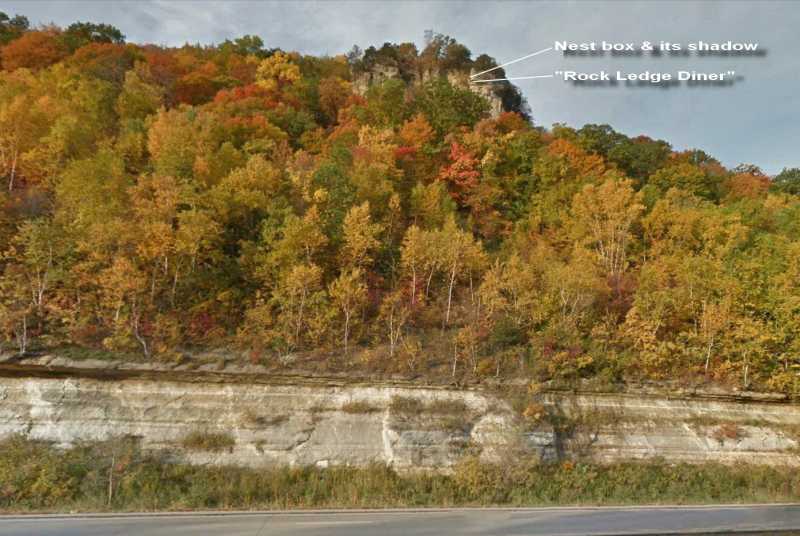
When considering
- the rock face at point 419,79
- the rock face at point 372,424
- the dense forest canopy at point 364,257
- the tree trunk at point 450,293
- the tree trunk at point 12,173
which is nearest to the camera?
the rock face at point 372,424

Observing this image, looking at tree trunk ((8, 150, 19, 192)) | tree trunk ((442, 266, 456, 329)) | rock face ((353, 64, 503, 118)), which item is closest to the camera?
tree trunk ((442, 266, 456, 329))

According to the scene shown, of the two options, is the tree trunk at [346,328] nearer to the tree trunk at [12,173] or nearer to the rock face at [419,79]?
the tree trunk at [12,173]

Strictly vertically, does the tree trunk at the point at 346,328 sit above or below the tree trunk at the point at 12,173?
below

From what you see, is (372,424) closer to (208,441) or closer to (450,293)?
(208,441)

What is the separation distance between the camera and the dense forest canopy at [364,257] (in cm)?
2069

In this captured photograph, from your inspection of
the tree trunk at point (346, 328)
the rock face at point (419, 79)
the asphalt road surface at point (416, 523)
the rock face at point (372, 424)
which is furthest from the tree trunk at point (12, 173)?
the rock face at point (419, 79)

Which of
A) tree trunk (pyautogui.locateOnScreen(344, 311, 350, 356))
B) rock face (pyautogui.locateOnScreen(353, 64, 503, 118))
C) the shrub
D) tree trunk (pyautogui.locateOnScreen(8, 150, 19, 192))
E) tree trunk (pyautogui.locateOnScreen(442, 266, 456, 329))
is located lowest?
the shrub

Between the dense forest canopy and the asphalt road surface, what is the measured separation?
8132 mm

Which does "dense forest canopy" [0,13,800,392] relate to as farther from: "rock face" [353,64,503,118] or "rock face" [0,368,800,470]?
"rock face" [353,64,503,118]

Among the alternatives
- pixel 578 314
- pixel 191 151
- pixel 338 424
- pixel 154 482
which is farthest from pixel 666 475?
pixel 191 151

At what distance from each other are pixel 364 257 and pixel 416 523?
50.2ft

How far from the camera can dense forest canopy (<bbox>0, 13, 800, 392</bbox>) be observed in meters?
20.7

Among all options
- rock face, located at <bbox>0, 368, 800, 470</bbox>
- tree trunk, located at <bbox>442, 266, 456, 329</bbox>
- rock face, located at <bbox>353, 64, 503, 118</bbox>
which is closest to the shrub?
rock face, located at <bbox>0, 368, 800, 470</bbox>

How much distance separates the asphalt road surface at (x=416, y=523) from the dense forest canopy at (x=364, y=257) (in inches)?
320
